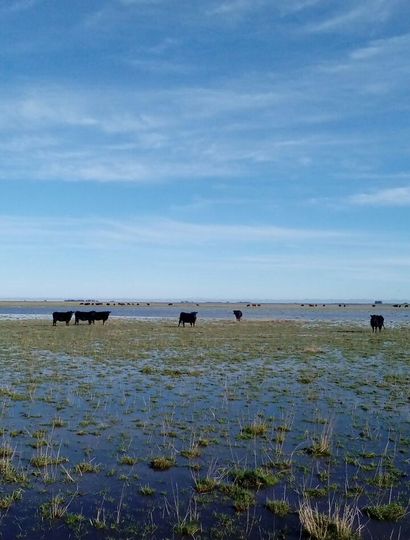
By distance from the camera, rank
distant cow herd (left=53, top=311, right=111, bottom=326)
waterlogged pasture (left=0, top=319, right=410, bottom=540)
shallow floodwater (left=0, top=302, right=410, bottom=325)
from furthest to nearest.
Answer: shallow floodwater (left=0, top=302, right=410, bottom=325)
distant cow herd (left=53, top=311, right=111, bottom=326)
waterlogged pasture (left=0, top=319, right=410, bottom=540)

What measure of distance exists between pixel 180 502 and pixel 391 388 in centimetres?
1134

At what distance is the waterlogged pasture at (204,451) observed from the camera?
7.11m

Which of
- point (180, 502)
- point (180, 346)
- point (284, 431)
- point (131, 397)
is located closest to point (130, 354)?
point (180, 346)

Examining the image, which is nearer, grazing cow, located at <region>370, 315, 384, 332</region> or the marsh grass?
the marsh grass

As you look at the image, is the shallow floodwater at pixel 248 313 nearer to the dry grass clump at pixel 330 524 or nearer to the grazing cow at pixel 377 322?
the grazing cow at pixel 377 322

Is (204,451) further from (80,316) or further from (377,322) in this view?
(80,316)

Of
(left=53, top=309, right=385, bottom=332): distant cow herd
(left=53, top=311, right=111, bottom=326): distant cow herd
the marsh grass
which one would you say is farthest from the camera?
(left=53, top=311, right=111, bottom=326): distant cow herd

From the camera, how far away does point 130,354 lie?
25.2 metres

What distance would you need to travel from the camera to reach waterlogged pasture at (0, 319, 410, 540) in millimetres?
7113

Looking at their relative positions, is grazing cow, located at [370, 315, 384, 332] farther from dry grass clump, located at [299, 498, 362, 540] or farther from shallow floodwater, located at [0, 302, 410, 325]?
dry grass clump, located at [299, 498, 362, 540]

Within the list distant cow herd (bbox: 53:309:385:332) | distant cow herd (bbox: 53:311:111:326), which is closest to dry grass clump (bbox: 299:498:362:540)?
distant cow herd (bbox: 53:309:385:332)

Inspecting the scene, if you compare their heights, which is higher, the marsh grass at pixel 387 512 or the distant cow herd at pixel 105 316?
the distant cow herd at pixel 105 316

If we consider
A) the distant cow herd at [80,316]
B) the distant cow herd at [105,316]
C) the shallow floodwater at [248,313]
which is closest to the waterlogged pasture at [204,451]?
the distant cow herd at [105,316]

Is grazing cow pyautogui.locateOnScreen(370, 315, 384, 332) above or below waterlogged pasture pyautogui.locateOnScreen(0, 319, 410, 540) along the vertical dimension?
above
